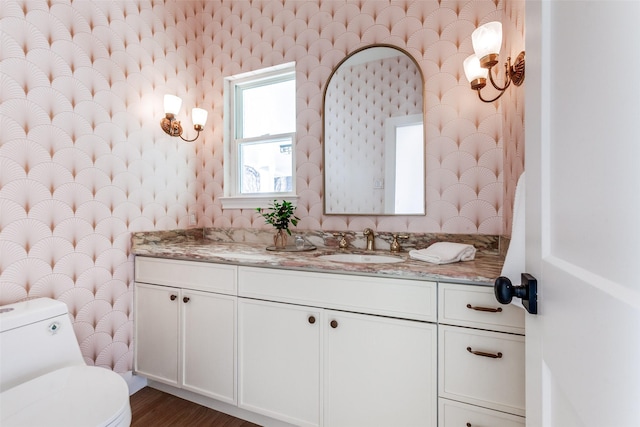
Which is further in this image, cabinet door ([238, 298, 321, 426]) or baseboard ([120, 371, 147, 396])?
baseboard ([120, 371, 147, 396])

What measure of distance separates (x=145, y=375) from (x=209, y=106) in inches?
75.1

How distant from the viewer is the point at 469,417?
44.4 inches

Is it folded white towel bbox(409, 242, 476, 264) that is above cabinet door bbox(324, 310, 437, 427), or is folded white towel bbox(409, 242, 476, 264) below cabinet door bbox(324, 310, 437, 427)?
above

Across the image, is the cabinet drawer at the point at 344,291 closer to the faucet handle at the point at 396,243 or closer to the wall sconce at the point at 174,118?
the faucet handle at the point at 396,243

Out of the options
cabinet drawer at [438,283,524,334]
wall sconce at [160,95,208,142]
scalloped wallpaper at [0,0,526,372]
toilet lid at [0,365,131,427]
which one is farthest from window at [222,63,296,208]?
toilet lid at [0,365,131,427]

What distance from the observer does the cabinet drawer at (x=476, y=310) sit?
3.48ft

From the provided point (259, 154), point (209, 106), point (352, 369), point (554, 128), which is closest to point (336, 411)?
point (352, 369)

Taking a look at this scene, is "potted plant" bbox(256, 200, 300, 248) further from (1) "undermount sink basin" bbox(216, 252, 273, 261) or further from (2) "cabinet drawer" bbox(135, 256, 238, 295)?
(2) "cabinet drawer" bbox(135, 256, 238, 295)

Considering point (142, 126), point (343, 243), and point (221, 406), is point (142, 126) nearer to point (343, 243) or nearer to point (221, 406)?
point (343, 243)

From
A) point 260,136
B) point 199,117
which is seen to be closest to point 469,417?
point 260,136

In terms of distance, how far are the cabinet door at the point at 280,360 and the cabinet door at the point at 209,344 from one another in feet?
0.22

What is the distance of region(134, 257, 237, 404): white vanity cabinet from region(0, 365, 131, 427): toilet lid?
1.72 feet

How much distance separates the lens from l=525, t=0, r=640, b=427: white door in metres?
0.29

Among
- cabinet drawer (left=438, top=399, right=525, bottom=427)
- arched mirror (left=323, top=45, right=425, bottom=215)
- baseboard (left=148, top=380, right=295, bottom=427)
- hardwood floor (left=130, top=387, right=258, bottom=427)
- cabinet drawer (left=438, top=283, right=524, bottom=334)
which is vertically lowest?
hardwood floor (left=130, top=387, right=258, bottom=427)
